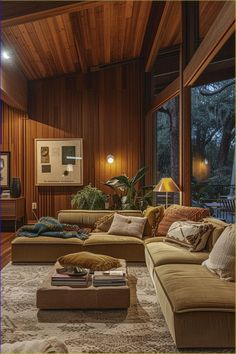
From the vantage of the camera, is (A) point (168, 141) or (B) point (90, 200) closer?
(A) point (168, 141)

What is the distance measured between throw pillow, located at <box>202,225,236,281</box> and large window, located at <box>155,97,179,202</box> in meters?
3.15

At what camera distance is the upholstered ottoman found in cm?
303

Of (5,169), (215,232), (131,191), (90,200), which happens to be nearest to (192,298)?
(215,232)

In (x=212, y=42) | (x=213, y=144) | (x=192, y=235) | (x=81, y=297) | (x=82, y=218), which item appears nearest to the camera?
(x=81, y=297)

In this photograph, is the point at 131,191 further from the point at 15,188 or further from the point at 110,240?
the point at 15,188

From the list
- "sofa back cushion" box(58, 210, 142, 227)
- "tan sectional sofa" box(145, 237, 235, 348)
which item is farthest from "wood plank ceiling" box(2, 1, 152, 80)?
"tan sectional sofa" box(145, 237, 235, 348)

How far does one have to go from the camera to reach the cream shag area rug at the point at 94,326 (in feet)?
8.14

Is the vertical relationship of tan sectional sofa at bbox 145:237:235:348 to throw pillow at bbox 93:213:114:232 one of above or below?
below

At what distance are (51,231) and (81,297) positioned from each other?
7.15ft

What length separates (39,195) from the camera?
27.2 ft

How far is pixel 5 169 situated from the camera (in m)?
8.25

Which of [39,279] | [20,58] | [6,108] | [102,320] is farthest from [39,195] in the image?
[102,320]

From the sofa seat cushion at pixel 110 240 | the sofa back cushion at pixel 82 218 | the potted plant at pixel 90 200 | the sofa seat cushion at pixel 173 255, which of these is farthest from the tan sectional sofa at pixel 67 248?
the potted plant at pixel 90 200

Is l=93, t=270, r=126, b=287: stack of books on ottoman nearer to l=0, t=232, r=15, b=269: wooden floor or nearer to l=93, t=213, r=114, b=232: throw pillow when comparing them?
l=0, t=232, r=15, b=269: wooden floor
